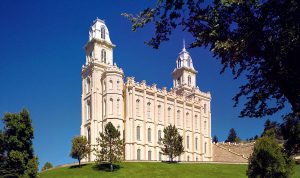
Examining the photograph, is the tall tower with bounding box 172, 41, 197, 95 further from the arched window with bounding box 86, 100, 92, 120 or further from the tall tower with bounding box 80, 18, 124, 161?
the arched window with bounding box 86, 100, 92, 120

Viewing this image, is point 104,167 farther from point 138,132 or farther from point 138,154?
point 138,132

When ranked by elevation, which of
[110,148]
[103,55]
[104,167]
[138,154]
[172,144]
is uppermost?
[103,55]

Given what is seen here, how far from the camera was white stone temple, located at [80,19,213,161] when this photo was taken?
284 ft

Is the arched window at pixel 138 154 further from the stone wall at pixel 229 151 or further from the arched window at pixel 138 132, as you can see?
the stone wall at pixel 229 151

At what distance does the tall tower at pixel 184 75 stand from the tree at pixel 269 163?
64360mm

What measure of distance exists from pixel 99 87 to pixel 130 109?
305 inches

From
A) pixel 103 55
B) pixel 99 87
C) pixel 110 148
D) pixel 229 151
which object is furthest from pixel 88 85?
pixel 229 151

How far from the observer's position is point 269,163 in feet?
152

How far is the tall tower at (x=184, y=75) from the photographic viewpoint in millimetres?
112375

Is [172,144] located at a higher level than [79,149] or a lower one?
higher

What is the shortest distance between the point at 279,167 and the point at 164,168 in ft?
78.6

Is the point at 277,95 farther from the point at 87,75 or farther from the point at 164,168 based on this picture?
the point at 87,75

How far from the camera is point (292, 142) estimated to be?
53.8ft

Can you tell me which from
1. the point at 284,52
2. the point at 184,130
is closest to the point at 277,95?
the point at 284,52
